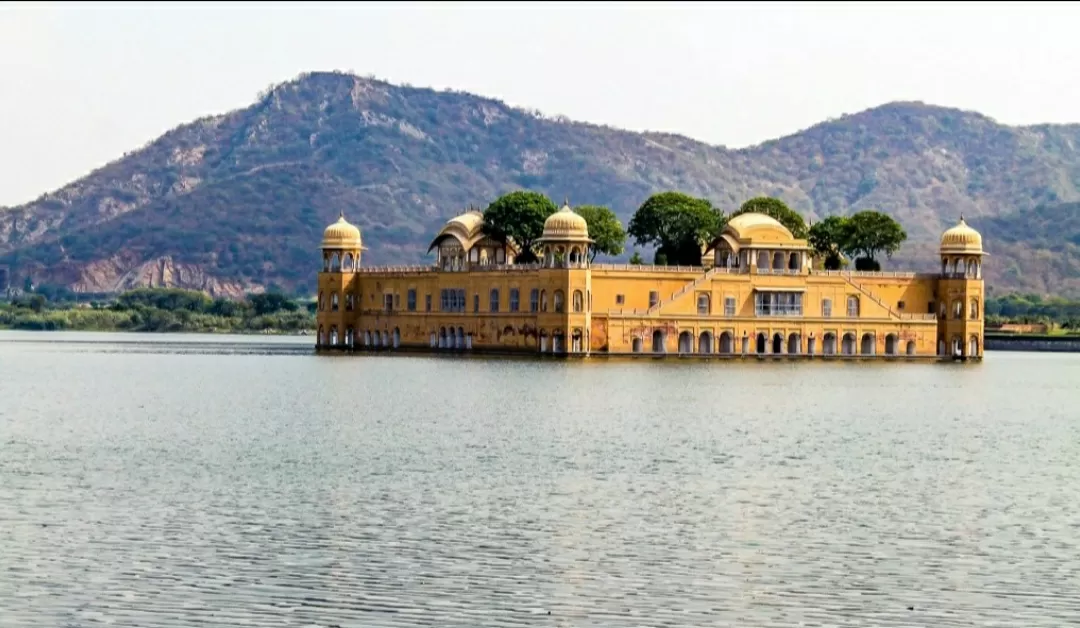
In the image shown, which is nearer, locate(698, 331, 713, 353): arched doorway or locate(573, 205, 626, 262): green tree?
locate(698, 331, 713, 353): arched doorway

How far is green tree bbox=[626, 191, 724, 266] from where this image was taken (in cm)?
11169

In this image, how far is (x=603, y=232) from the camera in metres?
114

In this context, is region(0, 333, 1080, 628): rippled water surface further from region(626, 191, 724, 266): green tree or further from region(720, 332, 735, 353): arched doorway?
region(626, 191, 724, 266): green tree

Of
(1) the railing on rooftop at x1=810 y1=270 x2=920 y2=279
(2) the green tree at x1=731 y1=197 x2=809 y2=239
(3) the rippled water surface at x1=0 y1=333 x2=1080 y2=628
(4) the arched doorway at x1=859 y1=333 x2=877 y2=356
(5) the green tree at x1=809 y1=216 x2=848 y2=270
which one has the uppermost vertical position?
(2) the green tree at x1=731 y1=197 x2=809 y2=239

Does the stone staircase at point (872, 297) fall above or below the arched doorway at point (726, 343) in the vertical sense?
above

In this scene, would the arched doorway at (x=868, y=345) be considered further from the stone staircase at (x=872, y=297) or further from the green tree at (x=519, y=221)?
the green tree at (x=519, y=221)

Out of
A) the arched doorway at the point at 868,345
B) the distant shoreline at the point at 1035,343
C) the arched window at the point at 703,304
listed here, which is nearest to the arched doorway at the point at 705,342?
the arched window at the point at 703,304

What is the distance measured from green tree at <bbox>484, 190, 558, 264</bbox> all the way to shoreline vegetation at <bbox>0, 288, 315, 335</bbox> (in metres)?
60.7

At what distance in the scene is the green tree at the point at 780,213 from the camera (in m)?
115

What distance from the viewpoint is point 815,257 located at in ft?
380

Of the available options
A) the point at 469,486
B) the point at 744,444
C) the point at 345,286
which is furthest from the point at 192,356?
the point at 469,486

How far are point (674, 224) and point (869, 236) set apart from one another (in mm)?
11064

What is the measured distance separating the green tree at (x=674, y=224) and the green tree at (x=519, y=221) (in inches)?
214

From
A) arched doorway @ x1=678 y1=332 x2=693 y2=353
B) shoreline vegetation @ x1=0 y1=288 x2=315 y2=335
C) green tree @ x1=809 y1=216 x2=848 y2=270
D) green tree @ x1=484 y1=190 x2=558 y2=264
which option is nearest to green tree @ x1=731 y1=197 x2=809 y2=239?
green tree @ x1=809 y1=216 x2=848 y2=270
